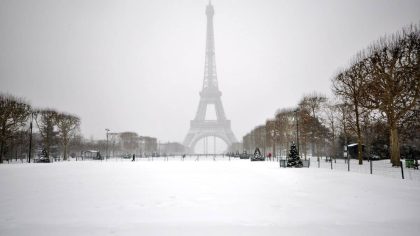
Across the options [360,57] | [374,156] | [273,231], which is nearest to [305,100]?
[374,156]

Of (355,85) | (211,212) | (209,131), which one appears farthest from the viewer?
(209,131)

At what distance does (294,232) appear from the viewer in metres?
6.21

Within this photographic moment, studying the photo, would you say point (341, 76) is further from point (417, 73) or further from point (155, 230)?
point (155, 230)

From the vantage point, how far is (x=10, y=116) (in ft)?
129

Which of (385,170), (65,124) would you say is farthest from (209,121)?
(385,170)

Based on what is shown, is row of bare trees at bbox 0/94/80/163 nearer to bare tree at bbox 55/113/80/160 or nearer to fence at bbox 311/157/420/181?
bare tree at bbox 55/113/80/160

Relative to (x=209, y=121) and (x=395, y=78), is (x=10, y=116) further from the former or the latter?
(x=209, y=121)

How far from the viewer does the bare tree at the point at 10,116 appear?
37.9 meters

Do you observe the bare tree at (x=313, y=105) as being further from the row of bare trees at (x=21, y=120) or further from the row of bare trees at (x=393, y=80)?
the row of bare trees at (x=21, y=120)

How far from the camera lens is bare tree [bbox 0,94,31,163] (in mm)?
37906

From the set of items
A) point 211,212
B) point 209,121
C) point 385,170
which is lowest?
point 385,170

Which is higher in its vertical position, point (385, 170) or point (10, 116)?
point (10, 116)

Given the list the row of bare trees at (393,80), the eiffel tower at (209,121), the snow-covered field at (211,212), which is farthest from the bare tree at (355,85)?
the eiffel tower at (209,121)

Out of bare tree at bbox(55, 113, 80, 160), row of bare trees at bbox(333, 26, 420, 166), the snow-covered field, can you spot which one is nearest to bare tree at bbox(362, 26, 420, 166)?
row of bare trees at bbox(333, 26, 420, 166)
